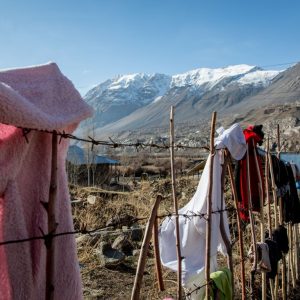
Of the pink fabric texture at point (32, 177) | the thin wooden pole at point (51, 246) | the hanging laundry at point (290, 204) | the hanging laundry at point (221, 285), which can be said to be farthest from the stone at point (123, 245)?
the thin wooden pole at point (51, 246)

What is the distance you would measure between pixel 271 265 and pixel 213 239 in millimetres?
1186

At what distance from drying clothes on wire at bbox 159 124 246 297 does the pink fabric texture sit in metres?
1.76

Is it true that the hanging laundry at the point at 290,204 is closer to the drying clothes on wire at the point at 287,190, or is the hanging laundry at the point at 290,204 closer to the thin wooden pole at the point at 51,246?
the drying clothes on wire at the point at 287,190

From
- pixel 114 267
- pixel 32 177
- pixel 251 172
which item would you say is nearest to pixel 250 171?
pixel 251 172

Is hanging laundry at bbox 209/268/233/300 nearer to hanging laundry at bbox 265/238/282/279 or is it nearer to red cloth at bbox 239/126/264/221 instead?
red cloth at bbox 239/126/264/221

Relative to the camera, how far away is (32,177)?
1.47 metres

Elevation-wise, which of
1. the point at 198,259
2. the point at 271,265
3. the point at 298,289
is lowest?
the point at 298,289

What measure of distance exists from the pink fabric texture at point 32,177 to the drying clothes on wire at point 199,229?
176 cm

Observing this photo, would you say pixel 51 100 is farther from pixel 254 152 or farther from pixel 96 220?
pixel 96 220

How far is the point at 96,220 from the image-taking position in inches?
411

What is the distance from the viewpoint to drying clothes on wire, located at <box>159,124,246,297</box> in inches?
127

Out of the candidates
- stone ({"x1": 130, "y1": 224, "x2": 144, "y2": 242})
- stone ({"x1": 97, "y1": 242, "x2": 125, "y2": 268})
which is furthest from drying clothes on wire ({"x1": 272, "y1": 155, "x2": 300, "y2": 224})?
stone ({"x1": 130, "y1": 224, "x2": 144, "y2": 242})

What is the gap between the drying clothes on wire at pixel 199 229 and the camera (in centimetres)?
322

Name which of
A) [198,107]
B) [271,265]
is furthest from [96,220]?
[198,107]
